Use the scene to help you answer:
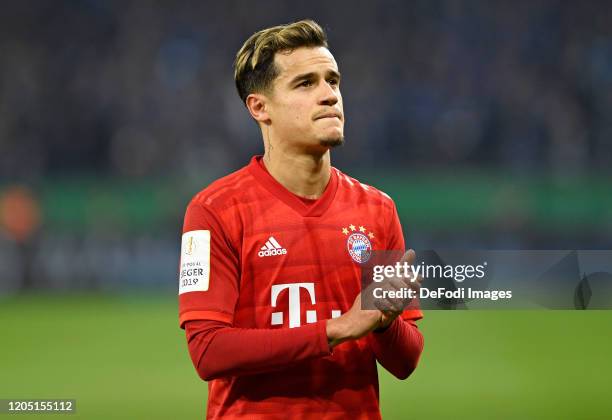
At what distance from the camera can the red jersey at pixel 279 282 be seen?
9.26ft

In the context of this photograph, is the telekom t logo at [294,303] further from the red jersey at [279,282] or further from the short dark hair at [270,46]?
the short dark hair at [270,46]

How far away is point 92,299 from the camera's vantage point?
12.6 meters

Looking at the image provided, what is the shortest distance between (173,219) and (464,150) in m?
4.78

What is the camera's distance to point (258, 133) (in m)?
14.9

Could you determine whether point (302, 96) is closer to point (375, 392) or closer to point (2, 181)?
point (375, 392)

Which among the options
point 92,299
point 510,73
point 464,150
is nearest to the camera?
point 92,299

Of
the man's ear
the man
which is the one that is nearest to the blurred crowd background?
the man's ear

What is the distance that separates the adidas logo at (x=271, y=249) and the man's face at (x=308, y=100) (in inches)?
13.5

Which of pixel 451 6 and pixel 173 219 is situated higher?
pixel 451 6

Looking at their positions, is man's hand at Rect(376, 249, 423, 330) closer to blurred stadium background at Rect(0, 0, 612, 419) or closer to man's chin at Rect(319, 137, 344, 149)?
man's chin at Rect(319, 137, 344, 149)

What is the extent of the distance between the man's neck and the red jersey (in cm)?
4

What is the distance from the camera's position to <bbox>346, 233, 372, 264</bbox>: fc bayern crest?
9.77 feet

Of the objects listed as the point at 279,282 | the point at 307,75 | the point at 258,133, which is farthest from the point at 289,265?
the point at 258,133

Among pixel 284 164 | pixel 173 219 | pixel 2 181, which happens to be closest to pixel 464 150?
pixel 173 219
